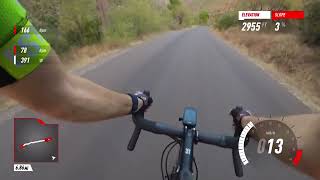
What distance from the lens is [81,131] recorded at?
431 cm

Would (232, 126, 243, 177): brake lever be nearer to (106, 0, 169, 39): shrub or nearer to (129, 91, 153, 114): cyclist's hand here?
(129, 91, 153, 114): cyclist's hand

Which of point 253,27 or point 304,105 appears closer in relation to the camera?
point 253,27

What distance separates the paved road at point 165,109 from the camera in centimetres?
317

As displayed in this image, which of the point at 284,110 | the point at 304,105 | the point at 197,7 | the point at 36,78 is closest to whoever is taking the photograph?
the point at 36,78

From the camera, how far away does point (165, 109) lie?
17.1 feet

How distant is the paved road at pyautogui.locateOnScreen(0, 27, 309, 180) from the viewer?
10.4ft

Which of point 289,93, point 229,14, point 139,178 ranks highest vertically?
point 229,14

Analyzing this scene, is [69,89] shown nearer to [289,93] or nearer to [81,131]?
[81,131]

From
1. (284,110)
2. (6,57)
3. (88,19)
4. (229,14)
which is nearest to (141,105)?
(6,57)

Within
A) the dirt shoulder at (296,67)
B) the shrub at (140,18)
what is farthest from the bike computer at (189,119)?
the shrub at (140,18)

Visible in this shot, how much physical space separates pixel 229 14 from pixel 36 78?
298 cm

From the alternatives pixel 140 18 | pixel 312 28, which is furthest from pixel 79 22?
pixel 140 18
